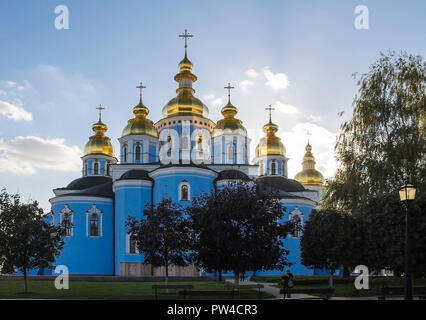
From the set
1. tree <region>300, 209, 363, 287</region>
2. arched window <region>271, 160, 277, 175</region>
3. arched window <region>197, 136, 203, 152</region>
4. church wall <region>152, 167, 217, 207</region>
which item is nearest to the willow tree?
tree <region>300, 209, 363, 287</region>

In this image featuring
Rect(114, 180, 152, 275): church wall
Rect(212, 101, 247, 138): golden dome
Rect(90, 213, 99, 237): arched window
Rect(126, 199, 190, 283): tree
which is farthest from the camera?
Rect(212, 101, 247, 138): golden dome

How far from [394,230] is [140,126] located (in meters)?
31.9

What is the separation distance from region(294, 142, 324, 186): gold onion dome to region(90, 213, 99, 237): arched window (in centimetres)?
2808

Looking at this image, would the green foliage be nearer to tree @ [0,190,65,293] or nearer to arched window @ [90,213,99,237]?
tree @ [0,190,65,293]

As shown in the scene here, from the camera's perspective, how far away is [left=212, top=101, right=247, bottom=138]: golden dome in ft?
163

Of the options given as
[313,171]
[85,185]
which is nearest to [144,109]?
[85,185]

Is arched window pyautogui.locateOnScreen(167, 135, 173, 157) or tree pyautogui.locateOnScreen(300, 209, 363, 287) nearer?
tree pyautogui.locateOnScreen(300, 209, 363, 287)

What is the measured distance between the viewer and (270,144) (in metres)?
57.1

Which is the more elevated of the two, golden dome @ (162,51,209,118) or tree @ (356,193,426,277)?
golden dome @ (162,51,209,118)

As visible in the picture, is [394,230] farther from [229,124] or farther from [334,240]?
[229,124]

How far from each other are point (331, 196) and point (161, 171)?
14319mm

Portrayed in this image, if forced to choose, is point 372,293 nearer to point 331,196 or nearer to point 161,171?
point 331,196

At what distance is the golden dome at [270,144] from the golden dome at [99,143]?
15951 mm

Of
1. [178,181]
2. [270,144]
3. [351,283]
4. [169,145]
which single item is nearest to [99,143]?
[169,145]
